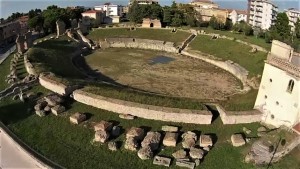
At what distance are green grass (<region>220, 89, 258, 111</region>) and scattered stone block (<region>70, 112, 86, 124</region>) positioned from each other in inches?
430

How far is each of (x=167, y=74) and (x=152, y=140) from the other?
62.2ft

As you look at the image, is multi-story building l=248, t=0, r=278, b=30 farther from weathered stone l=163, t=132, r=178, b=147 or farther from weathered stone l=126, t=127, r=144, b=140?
weathered stone l=126, t=127, r=144, b=140

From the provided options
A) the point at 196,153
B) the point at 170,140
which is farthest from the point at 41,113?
the point at 196,153

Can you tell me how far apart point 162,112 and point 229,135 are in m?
5.14

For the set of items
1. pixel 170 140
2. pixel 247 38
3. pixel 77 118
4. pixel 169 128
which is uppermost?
pixel 247 38

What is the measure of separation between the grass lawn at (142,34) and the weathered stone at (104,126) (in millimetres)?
30905

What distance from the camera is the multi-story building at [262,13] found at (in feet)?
271

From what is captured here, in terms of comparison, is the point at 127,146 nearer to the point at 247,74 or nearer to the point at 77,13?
the point at 247,74

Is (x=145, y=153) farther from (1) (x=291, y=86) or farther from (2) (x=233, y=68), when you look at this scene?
(2) (x=233, y=68)

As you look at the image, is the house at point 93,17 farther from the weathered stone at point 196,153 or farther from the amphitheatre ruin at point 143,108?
the weathered stone at point 196,153

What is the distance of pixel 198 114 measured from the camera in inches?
1060

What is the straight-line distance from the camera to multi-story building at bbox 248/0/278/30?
271ft

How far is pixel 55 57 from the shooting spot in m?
44.0

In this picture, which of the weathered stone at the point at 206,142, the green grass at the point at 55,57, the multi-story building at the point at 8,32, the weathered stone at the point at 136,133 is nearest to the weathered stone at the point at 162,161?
the weathered stone at the point at 136,133
